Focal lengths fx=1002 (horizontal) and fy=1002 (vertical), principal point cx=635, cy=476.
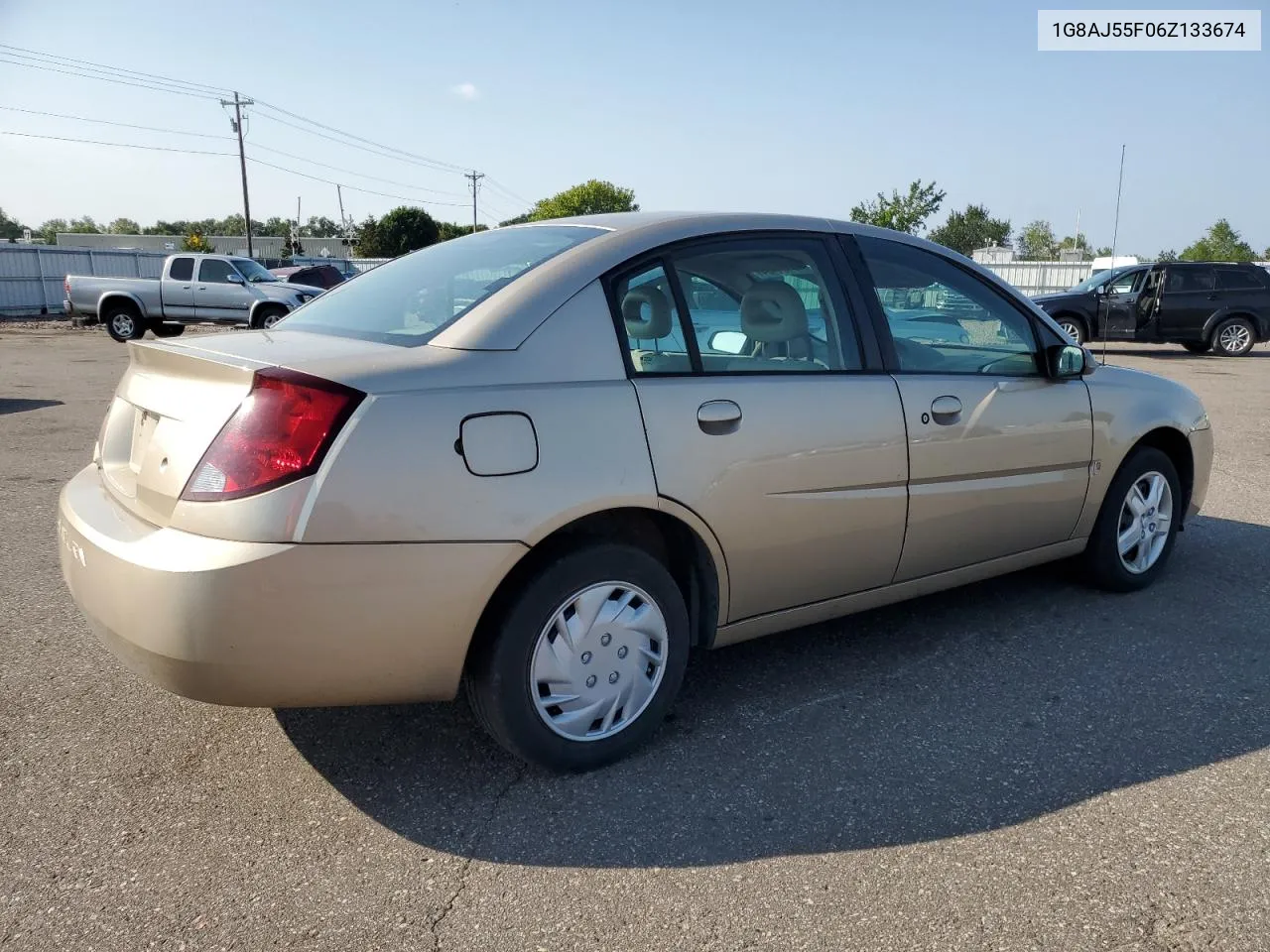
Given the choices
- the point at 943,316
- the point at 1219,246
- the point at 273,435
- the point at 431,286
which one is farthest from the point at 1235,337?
the point at 1219,246

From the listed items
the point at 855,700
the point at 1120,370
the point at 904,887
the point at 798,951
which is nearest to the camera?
the point at 798,951

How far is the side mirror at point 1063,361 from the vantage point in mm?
4031

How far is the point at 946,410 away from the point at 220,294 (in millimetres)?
20697

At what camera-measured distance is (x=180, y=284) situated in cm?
2164

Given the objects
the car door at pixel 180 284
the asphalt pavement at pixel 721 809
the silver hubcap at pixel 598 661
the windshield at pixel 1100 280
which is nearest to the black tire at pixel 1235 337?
the windshield at pixel 1100 280

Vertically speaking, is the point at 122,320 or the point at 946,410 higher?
the point at 946,410

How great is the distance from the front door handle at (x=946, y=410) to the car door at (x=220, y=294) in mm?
20147

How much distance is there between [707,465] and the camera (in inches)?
117

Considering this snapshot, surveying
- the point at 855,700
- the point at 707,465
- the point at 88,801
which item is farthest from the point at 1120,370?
the point at 88,801

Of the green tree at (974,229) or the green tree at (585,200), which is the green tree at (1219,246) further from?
the green tree at (585,200)

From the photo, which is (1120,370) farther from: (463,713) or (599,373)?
(463,713)

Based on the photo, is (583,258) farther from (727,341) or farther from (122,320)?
(122,320)

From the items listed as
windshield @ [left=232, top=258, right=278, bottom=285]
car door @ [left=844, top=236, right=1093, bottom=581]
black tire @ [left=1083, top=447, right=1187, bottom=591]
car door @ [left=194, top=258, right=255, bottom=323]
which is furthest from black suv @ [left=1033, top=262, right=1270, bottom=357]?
windshield @ [left=232, top=258, right=278, bottom=285]

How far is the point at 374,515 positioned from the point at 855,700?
1.85 meters
